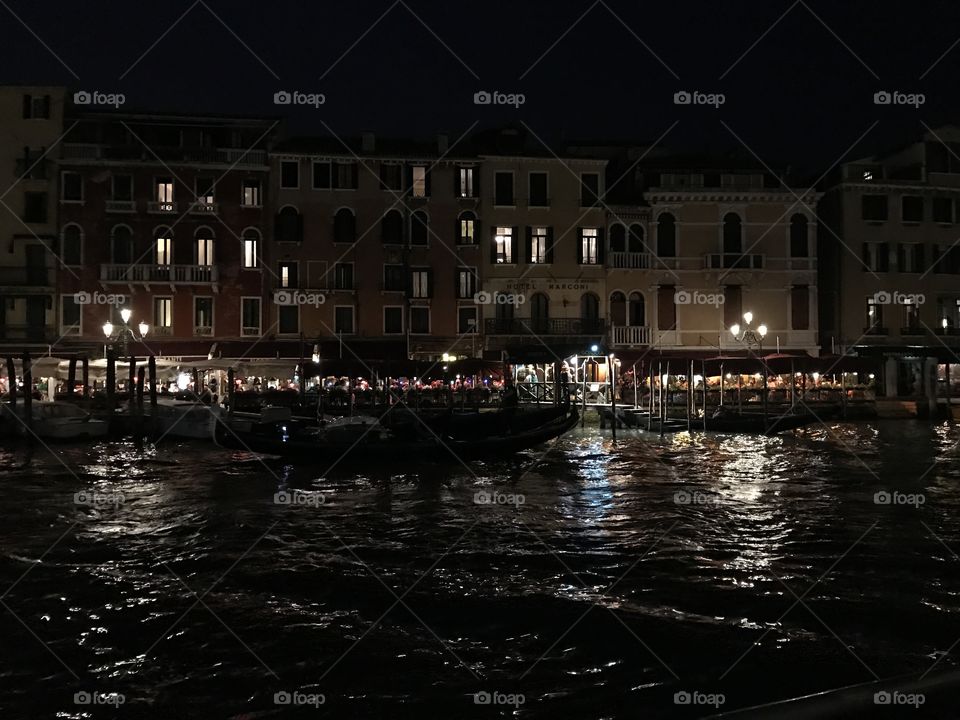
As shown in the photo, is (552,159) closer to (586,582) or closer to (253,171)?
(253,171)

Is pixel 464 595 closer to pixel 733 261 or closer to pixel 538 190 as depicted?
pixel 538 190

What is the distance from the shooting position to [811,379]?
37.2 m

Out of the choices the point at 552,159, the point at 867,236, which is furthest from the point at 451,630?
the point at 867,236

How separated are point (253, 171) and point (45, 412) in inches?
497

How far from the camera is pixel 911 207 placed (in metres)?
38.1

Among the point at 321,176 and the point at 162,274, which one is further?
the point at 321,176

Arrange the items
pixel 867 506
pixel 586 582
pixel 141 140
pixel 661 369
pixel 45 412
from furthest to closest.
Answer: pixel 141 140 < pixel 661 369 < pixel 45 412 < pixel 867 506 < pixel 586 582

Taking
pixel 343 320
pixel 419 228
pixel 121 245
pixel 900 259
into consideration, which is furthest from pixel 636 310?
pixel 121 245

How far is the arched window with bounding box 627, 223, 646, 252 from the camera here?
37.1 metres

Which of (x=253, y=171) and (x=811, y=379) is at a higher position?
(x=253, y=171)

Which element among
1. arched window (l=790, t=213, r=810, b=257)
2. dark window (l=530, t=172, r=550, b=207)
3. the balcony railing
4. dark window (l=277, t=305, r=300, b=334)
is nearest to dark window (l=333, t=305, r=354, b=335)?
dark window (l=277, t=305, r=300, b=334)

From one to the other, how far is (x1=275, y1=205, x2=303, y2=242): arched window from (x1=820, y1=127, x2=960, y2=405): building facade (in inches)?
927

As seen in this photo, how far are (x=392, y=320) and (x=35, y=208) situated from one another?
48.5ft


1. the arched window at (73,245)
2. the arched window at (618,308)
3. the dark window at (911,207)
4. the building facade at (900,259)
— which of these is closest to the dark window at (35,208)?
the arched window at (73,245)
